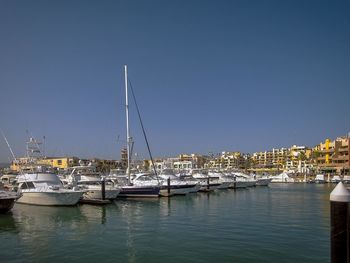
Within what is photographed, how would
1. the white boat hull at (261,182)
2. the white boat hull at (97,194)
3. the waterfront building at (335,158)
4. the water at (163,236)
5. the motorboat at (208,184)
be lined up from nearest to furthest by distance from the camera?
the water at (163,236) < the white boat hull at (97,194) < the motorboat at (208,184) < the white boat hull at (261,182) < the waterfront building at (335,158)

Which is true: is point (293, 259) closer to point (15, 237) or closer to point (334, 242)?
point (334, 242)

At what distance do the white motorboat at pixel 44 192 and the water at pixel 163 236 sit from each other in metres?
2.62

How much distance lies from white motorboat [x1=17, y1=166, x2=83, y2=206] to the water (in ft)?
8.61

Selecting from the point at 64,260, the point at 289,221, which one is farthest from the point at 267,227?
the point at 64,260

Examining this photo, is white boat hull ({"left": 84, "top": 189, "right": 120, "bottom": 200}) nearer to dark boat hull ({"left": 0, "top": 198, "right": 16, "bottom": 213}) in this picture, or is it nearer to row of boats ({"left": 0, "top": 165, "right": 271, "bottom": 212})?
row of boats ({"left": 0, "top": 165, "right": 271, "bottom": 212})

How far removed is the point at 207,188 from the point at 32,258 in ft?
164

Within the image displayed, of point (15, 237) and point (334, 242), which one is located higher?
point (334, 242)

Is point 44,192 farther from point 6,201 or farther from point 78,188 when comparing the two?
point 6,201

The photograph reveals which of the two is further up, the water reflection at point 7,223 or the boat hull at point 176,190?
the water reflection at point 7,223

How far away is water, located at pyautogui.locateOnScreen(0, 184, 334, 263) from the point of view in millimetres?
17953

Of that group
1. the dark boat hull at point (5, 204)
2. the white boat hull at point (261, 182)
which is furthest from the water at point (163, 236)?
the white boat hull at point (261, 182)

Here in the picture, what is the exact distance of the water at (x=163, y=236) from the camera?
1795 cm

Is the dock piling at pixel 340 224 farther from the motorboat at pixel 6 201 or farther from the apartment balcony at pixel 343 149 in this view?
the apartment balcony at pixel 343 149

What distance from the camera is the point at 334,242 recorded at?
9086mm
